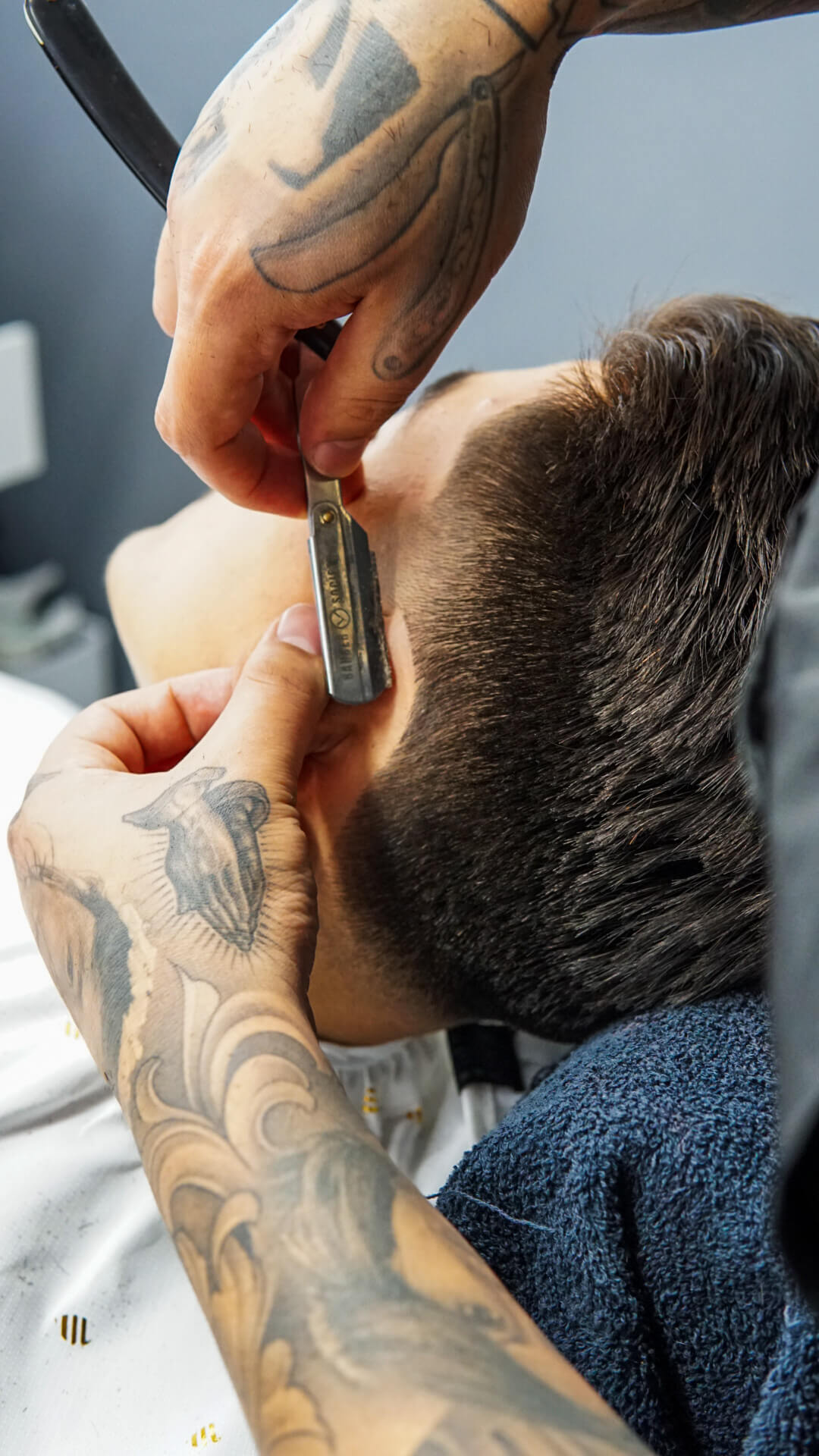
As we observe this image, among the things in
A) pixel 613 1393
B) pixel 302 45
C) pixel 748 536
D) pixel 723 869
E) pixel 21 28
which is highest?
pixel 21 28

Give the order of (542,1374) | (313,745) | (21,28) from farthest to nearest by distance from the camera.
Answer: (21,28)
(313,745)
(542,1374)

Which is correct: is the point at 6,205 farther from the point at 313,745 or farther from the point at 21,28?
the point at 313,745

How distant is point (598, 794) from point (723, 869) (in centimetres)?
9

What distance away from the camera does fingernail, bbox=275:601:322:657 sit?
762 mm

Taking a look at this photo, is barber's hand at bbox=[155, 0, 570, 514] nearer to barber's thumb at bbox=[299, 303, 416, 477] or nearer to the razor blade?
barber's thumb at bbox=[299, 303, 416, 477]

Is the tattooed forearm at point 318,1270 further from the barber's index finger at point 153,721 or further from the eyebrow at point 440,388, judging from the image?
the eyebrow at point 440,388

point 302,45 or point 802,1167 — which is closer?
point 802,1167

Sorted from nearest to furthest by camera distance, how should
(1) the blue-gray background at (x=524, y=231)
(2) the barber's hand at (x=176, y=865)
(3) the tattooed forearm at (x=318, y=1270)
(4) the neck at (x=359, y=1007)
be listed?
1. (3) the tattooed forearm at (x=318, y=1270)
2. (2) the barber's hand at (x=176, y=865)
3. (4) the neck at (x=359, y=1007)
4. (1) the blue-gray background at (x=524, y=231)

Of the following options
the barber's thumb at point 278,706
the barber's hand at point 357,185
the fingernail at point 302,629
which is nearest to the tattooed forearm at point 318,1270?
the barber's thumb at point 278,706

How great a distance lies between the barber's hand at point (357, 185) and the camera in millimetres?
620

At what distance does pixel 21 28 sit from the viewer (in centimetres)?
148

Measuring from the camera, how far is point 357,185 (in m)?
0.62

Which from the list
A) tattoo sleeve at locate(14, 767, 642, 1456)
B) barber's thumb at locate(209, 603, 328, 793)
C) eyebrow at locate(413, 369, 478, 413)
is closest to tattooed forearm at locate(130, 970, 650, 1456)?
tattoo sleeve at locate(14, 767, 642, 1456)

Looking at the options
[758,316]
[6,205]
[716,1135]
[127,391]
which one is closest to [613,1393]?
[716,1135]
